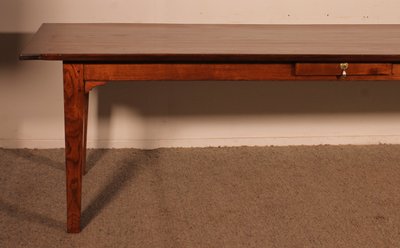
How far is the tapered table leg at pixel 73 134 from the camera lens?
71.4 inches

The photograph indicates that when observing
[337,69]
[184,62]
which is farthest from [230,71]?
[337,69]

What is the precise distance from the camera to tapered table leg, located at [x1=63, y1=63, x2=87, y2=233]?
1814 mm

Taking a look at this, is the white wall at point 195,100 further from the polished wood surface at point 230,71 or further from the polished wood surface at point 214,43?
the polished wood surface at point 230,71

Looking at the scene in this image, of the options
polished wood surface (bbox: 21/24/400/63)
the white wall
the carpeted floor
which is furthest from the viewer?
the white wall

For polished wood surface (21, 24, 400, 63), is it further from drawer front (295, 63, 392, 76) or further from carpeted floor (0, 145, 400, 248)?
carpeted floor (0, 145, 400, 248)

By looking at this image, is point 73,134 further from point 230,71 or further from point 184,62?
point 230,71

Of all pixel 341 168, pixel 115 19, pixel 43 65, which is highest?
pixel 115 19

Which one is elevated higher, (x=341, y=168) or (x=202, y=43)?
(x=202, y=43)

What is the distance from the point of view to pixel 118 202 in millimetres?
2199

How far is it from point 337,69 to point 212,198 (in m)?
0.65

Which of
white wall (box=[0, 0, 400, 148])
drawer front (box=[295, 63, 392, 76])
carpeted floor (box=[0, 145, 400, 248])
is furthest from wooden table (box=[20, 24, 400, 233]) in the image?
white wall (box=[0, 0, 400, 148])

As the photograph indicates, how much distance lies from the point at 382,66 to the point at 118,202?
3.09ft

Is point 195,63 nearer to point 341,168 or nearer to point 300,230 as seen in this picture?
point 300,230

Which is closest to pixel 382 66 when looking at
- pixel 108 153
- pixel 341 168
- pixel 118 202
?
pixel 341 168
